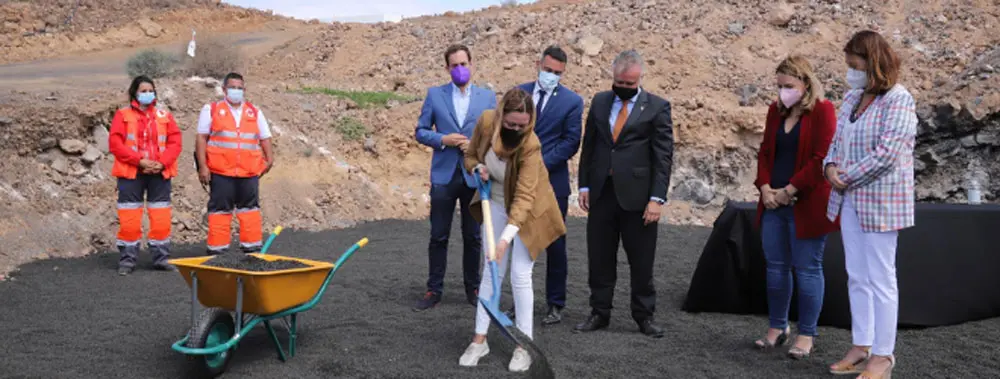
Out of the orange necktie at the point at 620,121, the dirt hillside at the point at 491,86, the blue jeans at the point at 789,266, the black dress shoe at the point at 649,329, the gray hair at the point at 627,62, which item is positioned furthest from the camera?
the dirt hillside at the point at 491,86

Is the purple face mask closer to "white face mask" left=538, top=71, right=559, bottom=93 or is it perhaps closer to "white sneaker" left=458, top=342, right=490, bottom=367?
"white face mask" left=538, top=71, right=559, bottom=93

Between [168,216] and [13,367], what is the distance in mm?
3418

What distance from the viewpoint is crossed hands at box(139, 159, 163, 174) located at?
7.86 meters

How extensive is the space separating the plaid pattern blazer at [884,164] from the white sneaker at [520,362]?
1.91 meters

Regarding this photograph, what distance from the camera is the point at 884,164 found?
4281mm

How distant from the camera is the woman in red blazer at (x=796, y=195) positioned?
16.1 feet

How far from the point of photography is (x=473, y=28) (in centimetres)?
2336

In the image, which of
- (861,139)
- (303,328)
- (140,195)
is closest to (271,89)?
(140,195)

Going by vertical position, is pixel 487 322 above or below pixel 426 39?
below

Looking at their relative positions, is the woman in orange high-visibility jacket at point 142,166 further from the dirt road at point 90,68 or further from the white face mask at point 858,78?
the dirt road at point 90,68

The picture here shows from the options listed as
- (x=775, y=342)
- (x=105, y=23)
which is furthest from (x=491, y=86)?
(x=105, y=23)

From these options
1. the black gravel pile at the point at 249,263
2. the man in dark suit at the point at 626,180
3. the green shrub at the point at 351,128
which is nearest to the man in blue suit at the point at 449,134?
the man in dark suit at the point at 626,180

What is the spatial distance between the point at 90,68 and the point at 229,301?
2201cm

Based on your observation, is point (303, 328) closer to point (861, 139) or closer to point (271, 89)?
point (861, 139)
